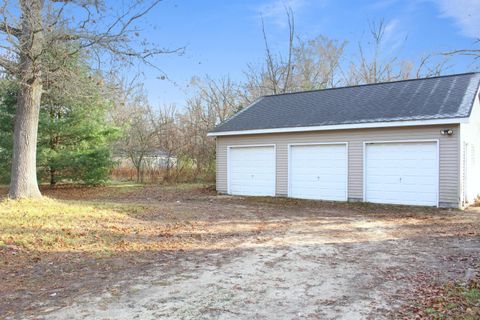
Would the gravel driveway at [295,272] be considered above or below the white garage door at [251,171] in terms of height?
below

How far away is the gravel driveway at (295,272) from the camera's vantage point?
3.64 metres

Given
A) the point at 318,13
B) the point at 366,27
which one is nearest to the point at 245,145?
the point at 318,13

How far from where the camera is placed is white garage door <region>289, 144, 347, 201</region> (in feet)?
40.1

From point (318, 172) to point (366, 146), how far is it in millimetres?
1782

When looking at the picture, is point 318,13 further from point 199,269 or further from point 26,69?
point 199,269

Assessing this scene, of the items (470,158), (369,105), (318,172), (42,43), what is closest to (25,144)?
(42,43)

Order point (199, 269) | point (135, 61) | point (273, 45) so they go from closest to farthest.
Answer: point (199, 269), point (135, 61), point (273, 45)

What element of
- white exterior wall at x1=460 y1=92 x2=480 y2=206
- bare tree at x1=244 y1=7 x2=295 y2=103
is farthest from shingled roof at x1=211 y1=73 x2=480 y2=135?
bare tree at x1=244 y1=7 x2=295 y2=103

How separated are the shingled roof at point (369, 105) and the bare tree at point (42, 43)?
18.3 ft

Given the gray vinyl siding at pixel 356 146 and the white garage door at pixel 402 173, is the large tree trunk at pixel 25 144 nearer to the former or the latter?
the gray vinyl siding at pixel 356 146

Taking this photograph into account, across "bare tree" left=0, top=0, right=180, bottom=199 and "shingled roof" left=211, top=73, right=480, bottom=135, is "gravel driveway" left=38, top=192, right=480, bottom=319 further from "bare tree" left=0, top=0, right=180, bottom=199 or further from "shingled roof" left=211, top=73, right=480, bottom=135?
"bare tree" left=0, top=0, right=180, bottom=199

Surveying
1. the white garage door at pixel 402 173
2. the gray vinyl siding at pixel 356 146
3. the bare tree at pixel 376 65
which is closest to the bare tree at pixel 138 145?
the gray vinyl siding at pixel 356 146

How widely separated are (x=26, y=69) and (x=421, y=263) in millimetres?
9289

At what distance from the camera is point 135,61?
33.5 ft
